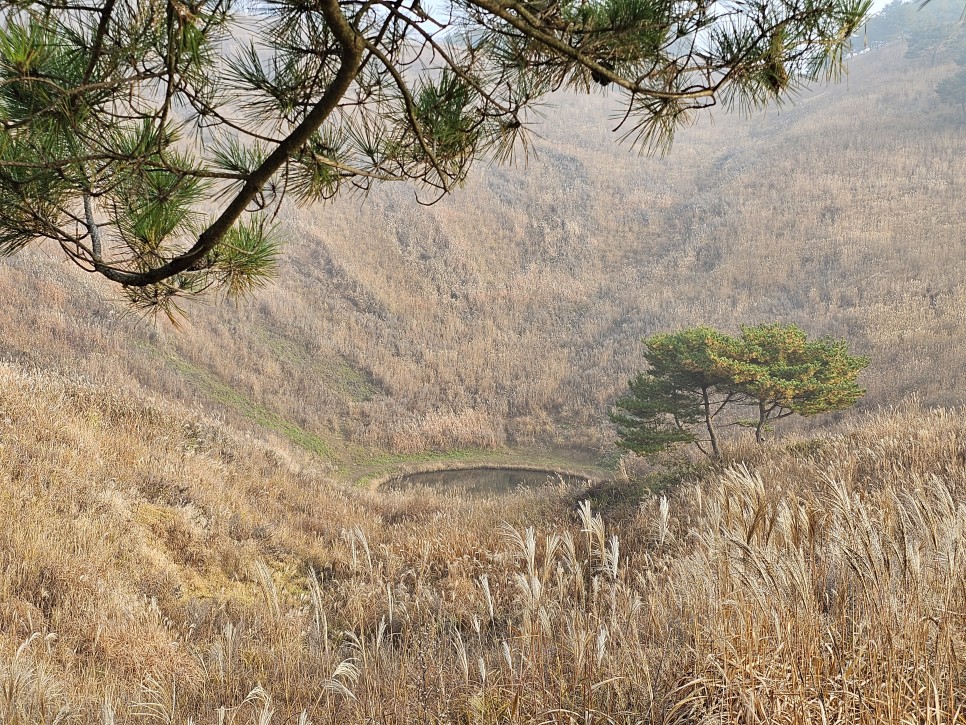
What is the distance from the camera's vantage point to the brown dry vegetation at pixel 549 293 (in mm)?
13703

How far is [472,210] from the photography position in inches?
987

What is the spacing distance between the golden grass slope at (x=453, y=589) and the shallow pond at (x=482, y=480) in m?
2.37

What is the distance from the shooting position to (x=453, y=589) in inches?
219

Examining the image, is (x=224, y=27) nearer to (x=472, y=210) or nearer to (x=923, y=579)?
(x=923, y=579)

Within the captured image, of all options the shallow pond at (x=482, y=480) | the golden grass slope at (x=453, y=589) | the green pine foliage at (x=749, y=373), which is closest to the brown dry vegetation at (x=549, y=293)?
the shallow pond at (x=482, y=480)

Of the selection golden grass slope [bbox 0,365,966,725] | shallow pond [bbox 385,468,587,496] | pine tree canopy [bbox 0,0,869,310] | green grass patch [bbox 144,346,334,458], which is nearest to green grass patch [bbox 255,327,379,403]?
green grass patch [bbox 144,346,334,458]

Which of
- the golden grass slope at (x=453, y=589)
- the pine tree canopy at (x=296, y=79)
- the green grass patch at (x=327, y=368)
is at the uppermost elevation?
the pine tree canopy at (x=296, y=79)

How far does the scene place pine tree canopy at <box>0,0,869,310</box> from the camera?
2521 mm

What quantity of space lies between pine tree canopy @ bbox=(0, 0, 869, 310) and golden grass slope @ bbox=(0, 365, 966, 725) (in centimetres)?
175

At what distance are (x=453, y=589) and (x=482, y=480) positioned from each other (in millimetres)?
7460

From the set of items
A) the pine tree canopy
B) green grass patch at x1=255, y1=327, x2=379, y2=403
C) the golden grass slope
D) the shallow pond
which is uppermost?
the pine tree canopy

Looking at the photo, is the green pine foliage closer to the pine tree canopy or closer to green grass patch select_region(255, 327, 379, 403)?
the pine tree canopy

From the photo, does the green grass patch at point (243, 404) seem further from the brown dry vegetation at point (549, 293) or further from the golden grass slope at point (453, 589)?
the golden grass slope at point (453, 589)

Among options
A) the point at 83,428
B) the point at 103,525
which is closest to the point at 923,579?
the point at 103,525
